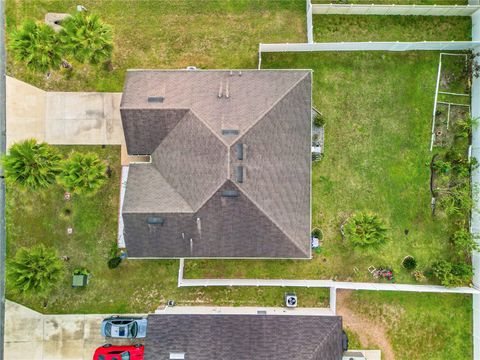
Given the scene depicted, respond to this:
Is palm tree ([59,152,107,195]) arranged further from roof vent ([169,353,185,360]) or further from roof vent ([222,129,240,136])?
roof vent ([169,353,185,360])

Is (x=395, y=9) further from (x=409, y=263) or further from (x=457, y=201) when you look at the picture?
(x=409, y=263)

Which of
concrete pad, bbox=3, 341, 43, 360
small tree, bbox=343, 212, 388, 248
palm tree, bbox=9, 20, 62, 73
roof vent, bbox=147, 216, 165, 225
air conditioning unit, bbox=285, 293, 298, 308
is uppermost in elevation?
palm tree, bbox=9, 20, 62, 73

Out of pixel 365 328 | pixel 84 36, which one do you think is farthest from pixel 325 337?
pixel 84 36

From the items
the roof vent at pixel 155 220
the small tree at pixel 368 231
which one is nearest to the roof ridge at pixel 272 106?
the roof vent at pixel 155 220

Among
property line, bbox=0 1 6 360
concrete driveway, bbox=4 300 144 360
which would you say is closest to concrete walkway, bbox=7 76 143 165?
property line, bbox=0 1 6 360

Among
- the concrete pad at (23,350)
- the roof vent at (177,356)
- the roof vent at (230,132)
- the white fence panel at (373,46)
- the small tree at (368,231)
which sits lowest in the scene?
the concrete pad at (23,350)

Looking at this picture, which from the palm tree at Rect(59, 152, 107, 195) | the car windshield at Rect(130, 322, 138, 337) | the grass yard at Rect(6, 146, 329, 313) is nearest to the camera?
the palm tree at Rect(59, 152, 107, 195)

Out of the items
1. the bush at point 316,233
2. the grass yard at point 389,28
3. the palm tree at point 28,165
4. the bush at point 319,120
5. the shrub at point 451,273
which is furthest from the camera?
the grass yard at point 389,28

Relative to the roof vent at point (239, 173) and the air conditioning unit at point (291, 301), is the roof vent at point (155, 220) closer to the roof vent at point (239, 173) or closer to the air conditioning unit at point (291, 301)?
the roof vent at point (239, 173)
